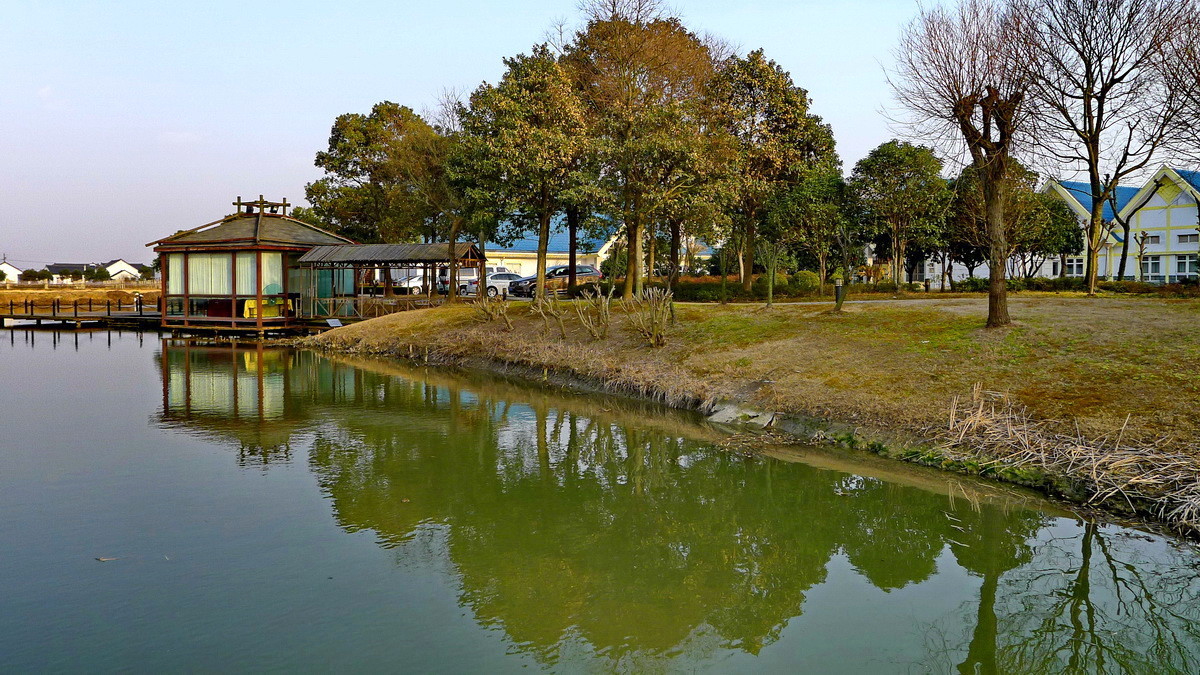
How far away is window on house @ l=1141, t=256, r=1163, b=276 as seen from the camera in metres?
43.9

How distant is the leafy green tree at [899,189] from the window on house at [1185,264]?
19215mm

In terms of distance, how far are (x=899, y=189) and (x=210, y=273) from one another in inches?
1028

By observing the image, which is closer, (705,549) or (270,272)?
(705,549)

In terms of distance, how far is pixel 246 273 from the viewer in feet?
107

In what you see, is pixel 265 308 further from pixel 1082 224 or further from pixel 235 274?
pixel 1082 224

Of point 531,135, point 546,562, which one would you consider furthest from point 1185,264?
point 546,562

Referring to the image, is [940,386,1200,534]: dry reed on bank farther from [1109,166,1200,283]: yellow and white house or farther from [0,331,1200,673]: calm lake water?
[1109,166,1200,283]: yellow and white house

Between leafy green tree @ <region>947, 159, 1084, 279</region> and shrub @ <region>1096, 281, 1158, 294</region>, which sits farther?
leafy green tree @ <region>947, 159, 1084, 279</region>

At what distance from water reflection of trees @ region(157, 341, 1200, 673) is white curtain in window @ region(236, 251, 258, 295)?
69.2 feet

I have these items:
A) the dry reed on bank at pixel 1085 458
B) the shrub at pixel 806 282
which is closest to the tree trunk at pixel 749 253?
the shrub at pixel 806 282

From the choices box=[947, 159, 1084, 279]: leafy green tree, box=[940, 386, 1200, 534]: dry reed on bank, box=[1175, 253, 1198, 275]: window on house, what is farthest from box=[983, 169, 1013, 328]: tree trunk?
box=[1175, 253, 1198, 275]: window on house

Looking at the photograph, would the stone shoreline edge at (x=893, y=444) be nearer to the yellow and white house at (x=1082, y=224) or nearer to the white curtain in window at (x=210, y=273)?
the white curtain in window at (x=210, y=273)

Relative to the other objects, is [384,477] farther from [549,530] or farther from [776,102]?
[776,102]

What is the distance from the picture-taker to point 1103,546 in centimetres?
847
